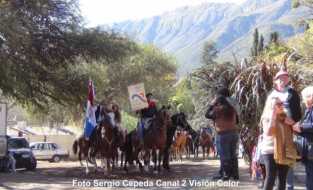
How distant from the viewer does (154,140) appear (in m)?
18.9

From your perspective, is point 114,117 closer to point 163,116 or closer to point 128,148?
point 163,116

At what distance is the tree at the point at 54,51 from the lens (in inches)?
959

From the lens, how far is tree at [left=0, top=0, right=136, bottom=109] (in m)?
24.4

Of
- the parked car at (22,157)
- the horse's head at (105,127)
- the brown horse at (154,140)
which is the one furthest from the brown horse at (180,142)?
the horse's head at (105,127)

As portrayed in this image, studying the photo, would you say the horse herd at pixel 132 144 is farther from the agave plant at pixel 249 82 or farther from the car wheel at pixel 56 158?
the car wheel at pixel 56 158

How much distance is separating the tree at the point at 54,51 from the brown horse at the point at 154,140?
5.90 meters

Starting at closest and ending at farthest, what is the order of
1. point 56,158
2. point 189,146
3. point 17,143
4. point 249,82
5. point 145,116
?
1. point 249,82
2. point 145,116
3. point 17,143
4. point 189,146
5. point 56,158

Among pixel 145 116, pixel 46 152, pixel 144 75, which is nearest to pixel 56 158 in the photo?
pixel 46 152

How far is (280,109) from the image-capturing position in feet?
32.2

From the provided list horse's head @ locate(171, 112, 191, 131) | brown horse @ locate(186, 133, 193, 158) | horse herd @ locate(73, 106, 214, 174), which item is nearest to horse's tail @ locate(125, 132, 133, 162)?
horse herd @ locate(73, 106, 214, 174)

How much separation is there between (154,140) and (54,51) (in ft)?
30.0

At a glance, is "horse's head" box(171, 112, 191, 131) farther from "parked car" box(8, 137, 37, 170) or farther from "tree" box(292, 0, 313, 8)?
"tree" box(292, 0, 313, 8)

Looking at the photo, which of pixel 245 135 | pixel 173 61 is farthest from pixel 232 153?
pixel 173 61

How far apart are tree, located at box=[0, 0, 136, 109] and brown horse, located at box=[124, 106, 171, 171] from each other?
590cm
